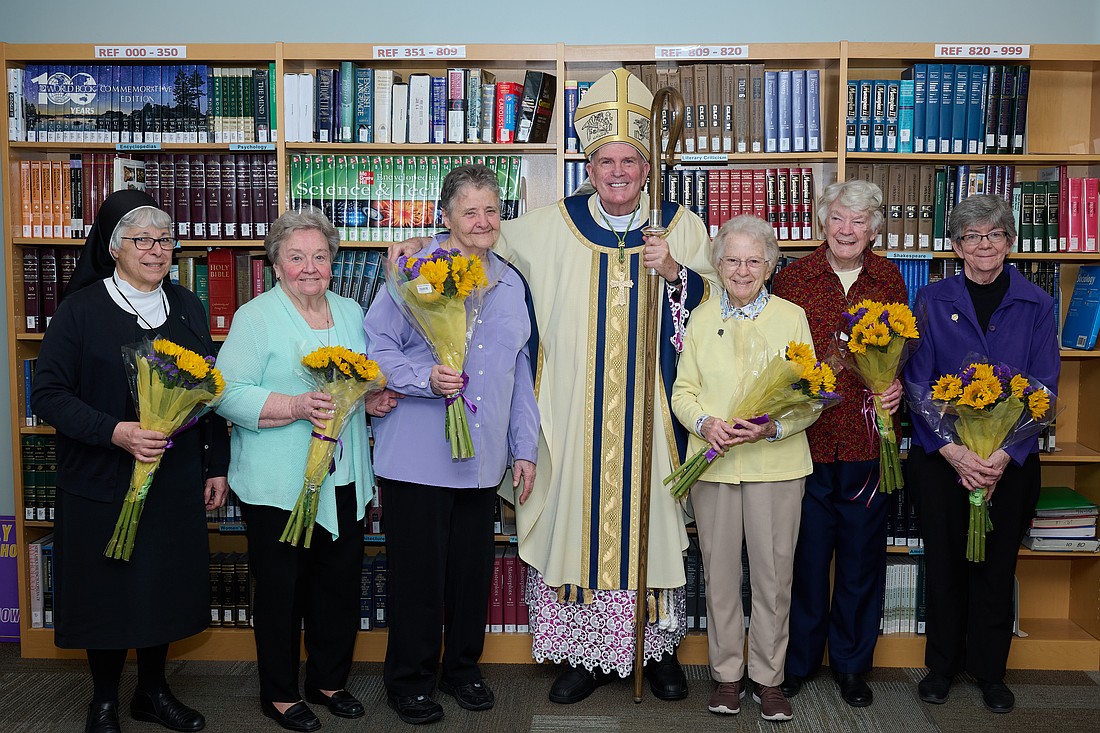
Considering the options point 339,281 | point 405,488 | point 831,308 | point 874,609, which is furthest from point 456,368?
point 874,609

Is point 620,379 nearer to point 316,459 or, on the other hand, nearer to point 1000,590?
point 316,459

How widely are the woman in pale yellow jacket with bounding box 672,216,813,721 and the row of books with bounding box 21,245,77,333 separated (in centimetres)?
256

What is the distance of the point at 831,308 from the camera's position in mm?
3283

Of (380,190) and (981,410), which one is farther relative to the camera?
(380,190)

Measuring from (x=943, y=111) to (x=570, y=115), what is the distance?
1.49 metres

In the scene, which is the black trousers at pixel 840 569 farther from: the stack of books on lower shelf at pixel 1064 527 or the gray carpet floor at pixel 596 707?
the stack of books on lower shelf at pixel 1064 527

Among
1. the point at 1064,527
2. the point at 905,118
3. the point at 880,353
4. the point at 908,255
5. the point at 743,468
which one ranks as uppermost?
the point at 905,118

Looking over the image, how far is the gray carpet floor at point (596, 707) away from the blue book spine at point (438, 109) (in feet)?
7.10

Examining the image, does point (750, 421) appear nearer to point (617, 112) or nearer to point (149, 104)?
point (617, 112)

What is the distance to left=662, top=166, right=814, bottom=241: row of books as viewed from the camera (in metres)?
3.83

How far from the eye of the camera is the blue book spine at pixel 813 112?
3.77m

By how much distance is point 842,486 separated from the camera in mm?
3357

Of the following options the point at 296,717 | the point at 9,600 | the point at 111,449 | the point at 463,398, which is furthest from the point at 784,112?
the point at 9,600

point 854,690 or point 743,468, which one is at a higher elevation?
point 743,468
